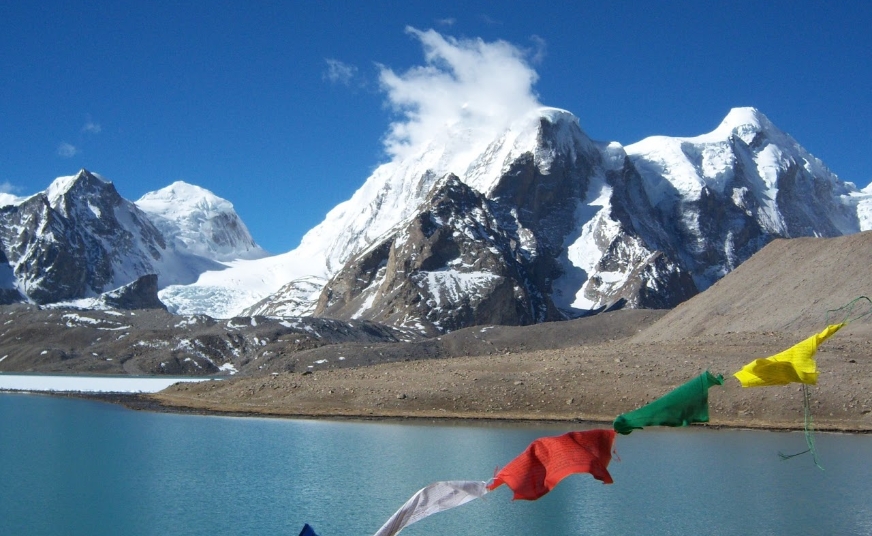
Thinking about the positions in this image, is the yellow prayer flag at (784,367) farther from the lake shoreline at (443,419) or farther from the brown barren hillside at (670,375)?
the brown barren hillside at (670,375)

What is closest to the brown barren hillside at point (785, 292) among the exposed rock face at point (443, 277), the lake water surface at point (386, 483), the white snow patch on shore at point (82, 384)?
the lake water surface at point (386, 483)

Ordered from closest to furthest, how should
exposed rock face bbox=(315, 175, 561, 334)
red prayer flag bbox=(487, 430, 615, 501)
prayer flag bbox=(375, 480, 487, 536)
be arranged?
red prayer flag bbox=(487, 430, 615, 501), prayer flag bbox=(375, 480, 487, 536), exposed rock face bbox=(315, 175, 561, 334)

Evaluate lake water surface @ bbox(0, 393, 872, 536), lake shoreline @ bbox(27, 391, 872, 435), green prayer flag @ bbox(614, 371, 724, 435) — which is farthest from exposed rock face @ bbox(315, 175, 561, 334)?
green prayer flag @ bbox(614, 371, 724, 435)

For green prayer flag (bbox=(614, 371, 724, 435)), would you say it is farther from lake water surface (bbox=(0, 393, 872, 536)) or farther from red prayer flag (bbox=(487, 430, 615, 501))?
lake water surface (bbox=(0, 393, 872, 536))

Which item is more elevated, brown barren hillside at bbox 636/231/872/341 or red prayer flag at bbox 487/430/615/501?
brown barren hillside at bbox 636/231/872/341

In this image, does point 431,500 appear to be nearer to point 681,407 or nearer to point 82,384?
point 681,407

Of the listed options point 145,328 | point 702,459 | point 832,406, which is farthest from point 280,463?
point 145,328

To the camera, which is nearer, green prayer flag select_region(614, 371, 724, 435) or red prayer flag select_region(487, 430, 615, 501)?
green prayer flag select_region(614, 371, 724, 435)
